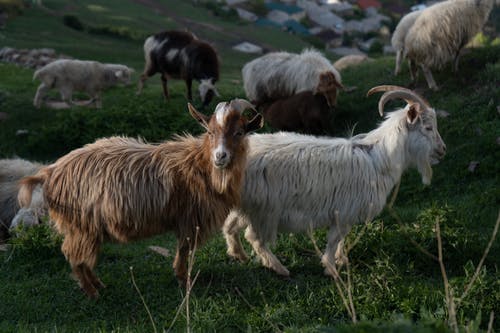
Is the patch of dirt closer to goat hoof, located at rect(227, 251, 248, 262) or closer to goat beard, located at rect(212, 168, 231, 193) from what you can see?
goat hoof, located at rect(227, 251, 248, 262)

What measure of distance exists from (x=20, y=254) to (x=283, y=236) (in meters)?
2.66

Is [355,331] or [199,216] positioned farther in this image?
[199,216]

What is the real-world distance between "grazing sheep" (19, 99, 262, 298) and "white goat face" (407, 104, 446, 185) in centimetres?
→ 151

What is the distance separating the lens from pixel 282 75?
11.8m

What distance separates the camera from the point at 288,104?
1071 cm

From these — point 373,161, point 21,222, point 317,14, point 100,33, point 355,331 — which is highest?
point 355,331

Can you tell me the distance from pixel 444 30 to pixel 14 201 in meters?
6.80

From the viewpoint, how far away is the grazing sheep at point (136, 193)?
557cm

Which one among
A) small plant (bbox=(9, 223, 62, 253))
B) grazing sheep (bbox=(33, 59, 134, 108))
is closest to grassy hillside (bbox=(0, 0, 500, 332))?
small plant (bbox=(9, 223, 62, 253))

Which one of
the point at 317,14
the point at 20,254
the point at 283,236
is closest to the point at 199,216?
the point at 283,236

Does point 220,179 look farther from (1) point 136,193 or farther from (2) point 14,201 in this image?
(2) point 14,201

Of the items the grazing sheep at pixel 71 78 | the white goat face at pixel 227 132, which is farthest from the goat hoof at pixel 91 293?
the grazing sheep at pixel 71 78

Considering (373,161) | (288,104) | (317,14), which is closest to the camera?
(373,161)

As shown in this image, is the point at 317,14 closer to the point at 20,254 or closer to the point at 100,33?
the point at 100,33
